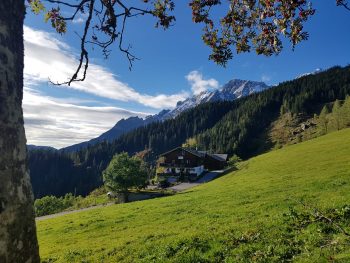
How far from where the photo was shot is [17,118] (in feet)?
11.7

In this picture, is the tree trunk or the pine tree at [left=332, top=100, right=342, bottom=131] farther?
the pine tree at [left=332, top=100, right=342, bottom=131]

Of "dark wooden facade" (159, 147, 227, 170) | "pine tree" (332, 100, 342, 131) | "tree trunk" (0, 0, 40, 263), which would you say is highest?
"pine tree" (332, 100, 342, 131)

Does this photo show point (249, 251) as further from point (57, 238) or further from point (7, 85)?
point (57, 238)

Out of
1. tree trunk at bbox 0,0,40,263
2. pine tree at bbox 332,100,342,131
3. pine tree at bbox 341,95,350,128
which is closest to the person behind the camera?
tree trunk at bbox 0,0,40,263

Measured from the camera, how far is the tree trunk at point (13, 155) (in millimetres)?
3295

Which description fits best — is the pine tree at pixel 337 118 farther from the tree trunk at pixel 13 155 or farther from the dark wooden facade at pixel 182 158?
the tree trunk at pixel 13 155

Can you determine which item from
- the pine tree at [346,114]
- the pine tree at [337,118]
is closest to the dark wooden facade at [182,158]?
the pine tree at [337,118]

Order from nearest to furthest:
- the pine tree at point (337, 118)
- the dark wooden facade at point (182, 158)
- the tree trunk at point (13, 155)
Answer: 1. the tree trunk at point (13, 155)
2. the pine tree at point (337, 118)
3. the dark wooden facade at point (182, 158)

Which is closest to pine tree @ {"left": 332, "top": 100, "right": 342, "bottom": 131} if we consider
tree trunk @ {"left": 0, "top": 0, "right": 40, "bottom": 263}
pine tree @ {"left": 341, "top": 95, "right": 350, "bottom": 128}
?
pine tree @ {"left": 341, "top": 95, "right": 350, "bottom": 128}

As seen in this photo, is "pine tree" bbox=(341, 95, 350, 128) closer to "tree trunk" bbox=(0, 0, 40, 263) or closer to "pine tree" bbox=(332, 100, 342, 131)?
"pine tree" bbox=(332, 100, 342, 131)

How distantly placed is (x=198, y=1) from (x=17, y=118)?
588 centimetres

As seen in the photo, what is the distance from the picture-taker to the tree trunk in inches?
130

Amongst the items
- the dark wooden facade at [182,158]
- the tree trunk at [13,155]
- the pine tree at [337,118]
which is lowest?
the tree trunk at [13,155]

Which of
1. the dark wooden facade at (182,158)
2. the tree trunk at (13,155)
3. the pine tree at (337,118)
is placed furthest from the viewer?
the dark wooden facade at (182,158)
